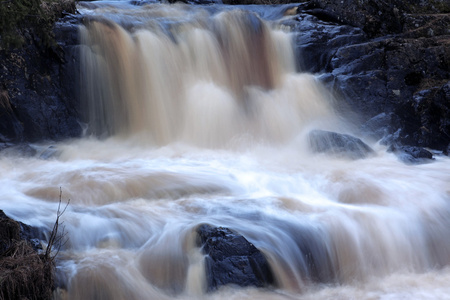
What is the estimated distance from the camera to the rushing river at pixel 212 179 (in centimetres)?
577

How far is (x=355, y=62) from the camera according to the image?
1177 centimetres

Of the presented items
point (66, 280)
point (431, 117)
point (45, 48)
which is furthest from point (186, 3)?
point (66, 280)

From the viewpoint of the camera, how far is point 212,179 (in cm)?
821

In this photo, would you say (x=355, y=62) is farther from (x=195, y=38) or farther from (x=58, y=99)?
(x=58, y=99)

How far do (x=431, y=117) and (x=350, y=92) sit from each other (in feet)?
5.91

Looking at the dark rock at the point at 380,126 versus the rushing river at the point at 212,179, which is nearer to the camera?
the rushing river at the point at 212,179

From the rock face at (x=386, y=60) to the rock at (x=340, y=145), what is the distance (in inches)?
42.1

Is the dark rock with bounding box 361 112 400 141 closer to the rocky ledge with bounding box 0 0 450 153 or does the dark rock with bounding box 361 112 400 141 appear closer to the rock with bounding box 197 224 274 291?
the rocky ledge with bounding box 0 0 450 153

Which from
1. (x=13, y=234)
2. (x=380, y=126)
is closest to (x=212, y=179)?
(x=13, y=234)

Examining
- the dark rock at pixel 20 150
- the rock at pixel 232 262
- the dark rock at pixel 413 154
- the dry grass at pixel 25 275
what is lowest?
the dark rock at pixel 413 154

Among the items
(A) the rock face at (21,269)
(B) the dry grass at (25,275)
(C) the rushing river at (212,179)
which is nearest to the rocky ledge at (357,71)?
(C) the rushing river at (212,179)

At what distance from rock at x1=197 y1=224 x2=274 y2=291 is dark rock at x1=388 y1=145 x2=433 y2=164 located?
4.78 meters

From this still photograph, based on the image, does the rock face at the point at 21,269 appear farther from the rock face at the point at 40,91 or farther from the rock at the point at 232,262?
the rock face at the point at 40,91

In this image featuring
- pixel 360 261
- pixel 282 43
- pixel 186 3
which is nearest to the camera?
pixel 360 261
